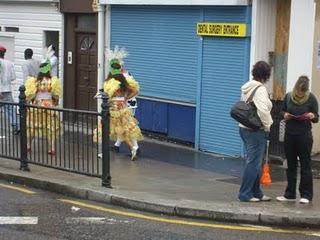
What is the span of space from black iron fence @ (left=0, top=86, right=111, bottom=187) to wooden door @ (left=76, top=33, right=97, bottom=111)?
486 centimetres

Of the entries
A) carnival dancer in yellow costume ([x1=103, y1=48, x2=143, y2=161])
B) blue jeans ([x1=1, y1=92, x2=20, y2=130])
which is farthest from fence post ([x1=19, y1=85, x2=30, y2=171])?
carnival dancer in yellow costume ([x1=103, y1=48, x2=143, y2=161])

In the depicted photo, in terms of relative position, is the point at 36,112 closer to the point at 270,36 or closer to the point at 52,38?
the point at 270,36

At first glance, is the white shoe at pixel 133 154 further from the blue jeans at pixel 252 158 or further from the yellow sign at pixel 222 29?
the blue jeans at pixel 252 158

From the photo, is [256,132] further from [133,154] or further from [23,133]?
[133,154]

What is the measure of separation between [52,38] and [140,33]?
12.3ft

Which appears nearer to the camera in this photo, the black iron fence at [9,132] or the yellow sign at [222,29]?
the black iron fence at [9,132]

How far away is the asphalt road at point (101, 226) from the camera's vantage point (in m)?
7.33

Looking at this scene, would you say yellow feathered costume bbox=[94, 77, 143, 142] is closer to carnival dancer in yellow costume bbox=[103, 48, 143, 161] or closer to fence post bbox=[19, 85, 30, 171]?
carnival dancer in yellow costume bbox=[103, 48, 143, 161]

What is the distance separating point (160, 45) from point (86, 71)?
2950mm

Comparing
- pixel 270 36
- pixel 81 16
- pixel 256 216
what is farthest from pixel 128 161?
pixel 81 16

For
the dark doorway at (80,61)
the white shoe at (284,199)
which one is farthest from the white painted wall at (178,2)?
the white shoe at (284,199)

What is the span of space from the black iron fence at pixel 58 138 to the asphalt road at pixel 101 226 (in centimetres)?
104

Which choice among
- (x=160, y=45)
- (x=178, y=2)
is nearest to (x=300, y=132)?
(x=178, y=2)

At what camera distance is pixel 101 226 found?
25.2 ft
